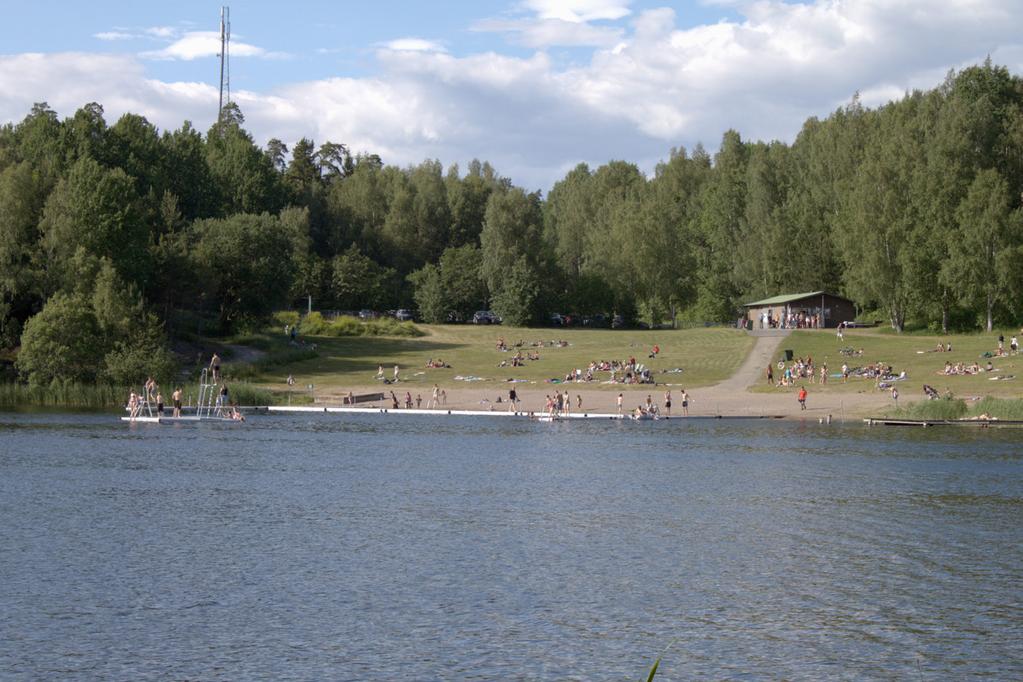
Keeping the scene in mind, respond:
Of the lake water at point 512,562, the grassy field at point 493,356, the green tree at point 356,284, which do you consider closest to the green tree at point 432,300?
the green tree at point 356,284

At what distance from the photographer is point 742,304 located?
402 feet

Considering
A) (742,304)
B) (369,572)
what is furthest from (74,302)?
(742,304)

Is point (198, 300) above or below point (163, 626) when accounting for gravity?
above

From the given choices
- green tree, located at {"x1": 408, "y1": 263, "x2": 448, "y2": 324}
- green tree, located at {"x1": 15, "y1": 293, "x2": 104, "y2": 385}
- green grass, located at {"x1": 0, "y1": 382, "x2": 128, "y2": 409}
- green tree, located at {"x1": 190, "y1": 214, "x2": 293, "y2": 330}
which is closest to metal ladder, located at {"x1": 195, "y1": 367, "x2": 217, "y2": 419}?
green grass, located at {"x1": 0, "y1": 382, "x2": 128, "y2": 409}

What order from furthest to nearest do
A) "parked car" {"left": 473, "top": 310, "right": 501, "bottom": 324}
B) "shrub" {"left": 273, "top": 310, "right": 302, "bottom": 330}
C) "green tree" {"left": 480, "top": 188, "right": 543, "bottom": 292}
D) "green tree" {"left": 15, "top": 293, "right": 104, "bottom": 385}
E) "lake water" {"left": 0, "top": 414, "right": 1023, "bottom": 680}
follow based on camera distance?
1. "parked car" {"left": 473, "top": 310, "right": 501, "bottom": 324}
2. "green tree" {"left": 480, "top": 188, "right": 543, "bottom": 292}
3. "shrub" {"left": 273, "top": 310, "right": 302, "bottom": 330}
4. "green tree" {"left": 15, "top": 293, "right": 104, "bottom": 385}
5. "lake water" {"left": 0, "top": 414, "right": 1023, "bottom": 680}

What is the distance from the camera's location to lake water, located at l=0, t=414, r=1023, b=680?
22938 millimetres

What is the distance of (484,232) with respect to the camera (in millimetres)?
129375

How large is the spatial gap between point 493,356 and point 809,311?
30524 mm

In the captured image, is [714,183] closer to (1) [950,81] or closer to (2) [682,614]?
(1) [950,81]

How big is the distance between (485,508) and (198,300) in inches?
2417

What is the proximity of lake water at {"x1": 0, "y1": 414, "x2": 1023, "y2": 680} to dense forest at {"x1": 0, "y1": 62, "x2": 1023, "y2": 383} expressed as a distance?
2902cm

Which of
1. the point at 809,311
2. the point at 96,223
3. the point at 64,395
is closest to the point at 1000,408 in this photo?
the point at 809,311

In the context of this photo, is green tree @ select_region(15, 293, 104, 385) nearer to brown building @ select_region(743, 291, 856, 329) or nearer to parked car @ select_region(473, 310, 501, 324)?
parked car @ select_region(473, 310, 501, 324)

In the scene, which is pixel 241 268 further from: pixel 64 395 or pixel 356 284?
pixel 356 284
